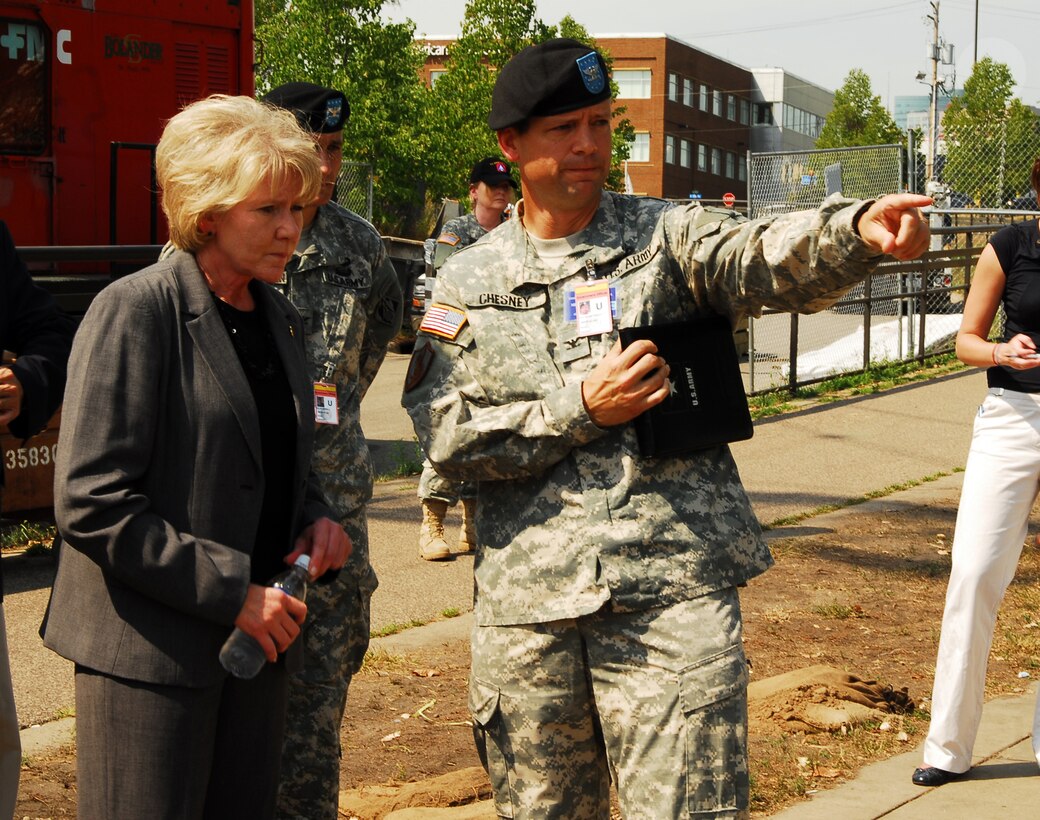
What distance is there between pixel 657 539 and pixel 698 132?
88.9 meters

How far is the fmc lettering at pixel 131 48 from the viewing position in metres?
11.1

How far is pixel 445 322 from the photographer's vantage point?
127 inches

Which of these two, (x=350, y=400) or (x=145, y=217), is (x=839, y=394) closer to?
(x=145, y=217)

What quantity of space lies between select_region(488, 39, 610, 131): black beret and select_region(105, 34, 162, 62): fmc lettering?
884 cm

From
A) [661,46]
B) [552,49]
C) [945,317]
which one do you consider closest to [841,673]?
[552,49]

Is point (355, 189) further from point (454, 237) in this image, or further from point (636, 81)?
A: point (636, 81)

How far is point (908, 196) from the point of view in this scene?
2.56 metres

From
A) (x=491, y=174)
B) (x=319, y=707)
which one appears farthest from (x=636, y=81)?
(x=319, y=707)

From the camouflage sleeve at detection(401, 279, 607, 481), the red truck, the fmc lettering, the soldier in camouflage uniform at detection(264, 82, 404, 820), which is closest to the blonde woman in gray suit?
the camouflage sleeve at detection(401, 279, 607, 481)

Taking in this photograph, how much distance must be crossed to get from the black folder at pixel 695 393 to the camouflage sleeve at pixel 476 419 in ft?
0.42

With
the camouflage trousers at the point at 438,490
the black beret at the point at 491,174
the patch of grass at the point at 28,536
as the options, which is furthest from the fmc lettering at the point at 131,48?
the camouflage trousers at the point at 438,490

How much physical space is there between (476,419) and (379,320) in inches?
46.1

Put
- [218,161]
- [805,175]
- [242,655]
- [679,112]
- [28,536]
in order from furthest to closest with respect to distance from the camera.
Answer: [679,112] < [805,175] < [28,536] < [218,161] < [242,655]

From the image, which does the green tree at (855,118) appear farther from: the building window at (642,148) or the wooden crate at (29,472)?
the wooden crate at (29,472)
